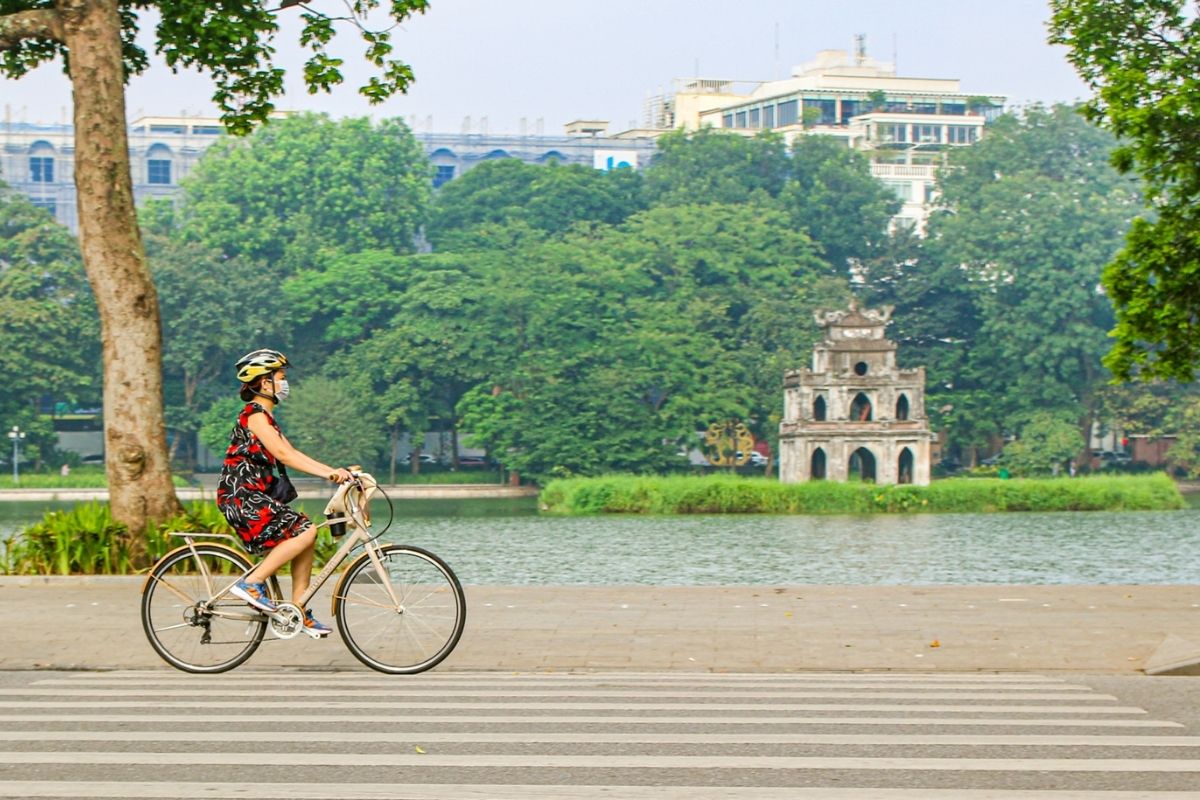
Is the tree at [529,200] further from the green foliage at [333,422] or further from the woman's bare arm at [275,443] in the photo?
the woman's bare arm at [275,443]

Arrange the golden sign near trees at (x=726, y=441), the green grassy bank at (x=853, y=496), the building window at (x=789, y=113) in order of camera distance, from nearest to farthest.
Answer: the green grassy bank at (x=853, y=496)
the golden sign near trees at (x=726, y=441)
the building window at (x=789, y=113)

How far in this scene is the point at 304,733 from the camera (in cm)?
882

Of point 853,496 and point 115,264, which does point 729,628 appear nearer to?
point 115,264

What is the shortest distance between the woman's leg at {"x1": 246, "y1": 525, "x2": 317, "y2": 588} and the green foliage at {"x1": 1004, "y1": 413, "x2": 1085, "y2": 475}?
73.3m

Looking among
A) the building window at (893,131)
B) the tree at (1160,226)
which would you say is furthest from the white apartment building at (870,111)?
the tree at (1160,226)

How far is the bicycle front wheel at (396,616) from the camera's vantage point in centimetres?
1110

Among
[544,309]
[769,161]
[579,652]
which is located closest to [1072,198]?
[769,161]

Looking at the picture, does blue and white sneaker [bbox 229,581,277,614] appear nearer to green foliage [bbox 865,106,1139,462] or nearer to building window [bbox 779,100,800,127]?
green foliage [bbox 865,106,1139,462]

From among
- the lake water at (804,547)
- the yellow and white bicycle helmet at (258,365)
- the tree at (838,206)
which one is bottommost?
the lake water at (804,547)

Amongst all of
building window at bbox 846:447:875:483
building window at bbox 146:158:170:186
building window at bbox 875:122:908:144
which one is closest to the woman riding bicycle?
building window at bbox 846:447:875:483

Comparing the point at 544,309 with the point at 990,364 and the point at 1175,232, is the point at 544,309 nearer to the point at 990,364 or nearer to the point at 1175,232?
the point at 990,364

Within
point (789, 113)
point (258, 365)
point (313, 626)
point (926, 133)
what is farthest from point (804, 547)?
point (789, 113)

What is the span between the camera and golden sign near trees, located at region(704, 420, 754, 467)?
274 ft

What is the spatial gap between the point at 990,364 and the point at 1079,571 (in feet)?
156
